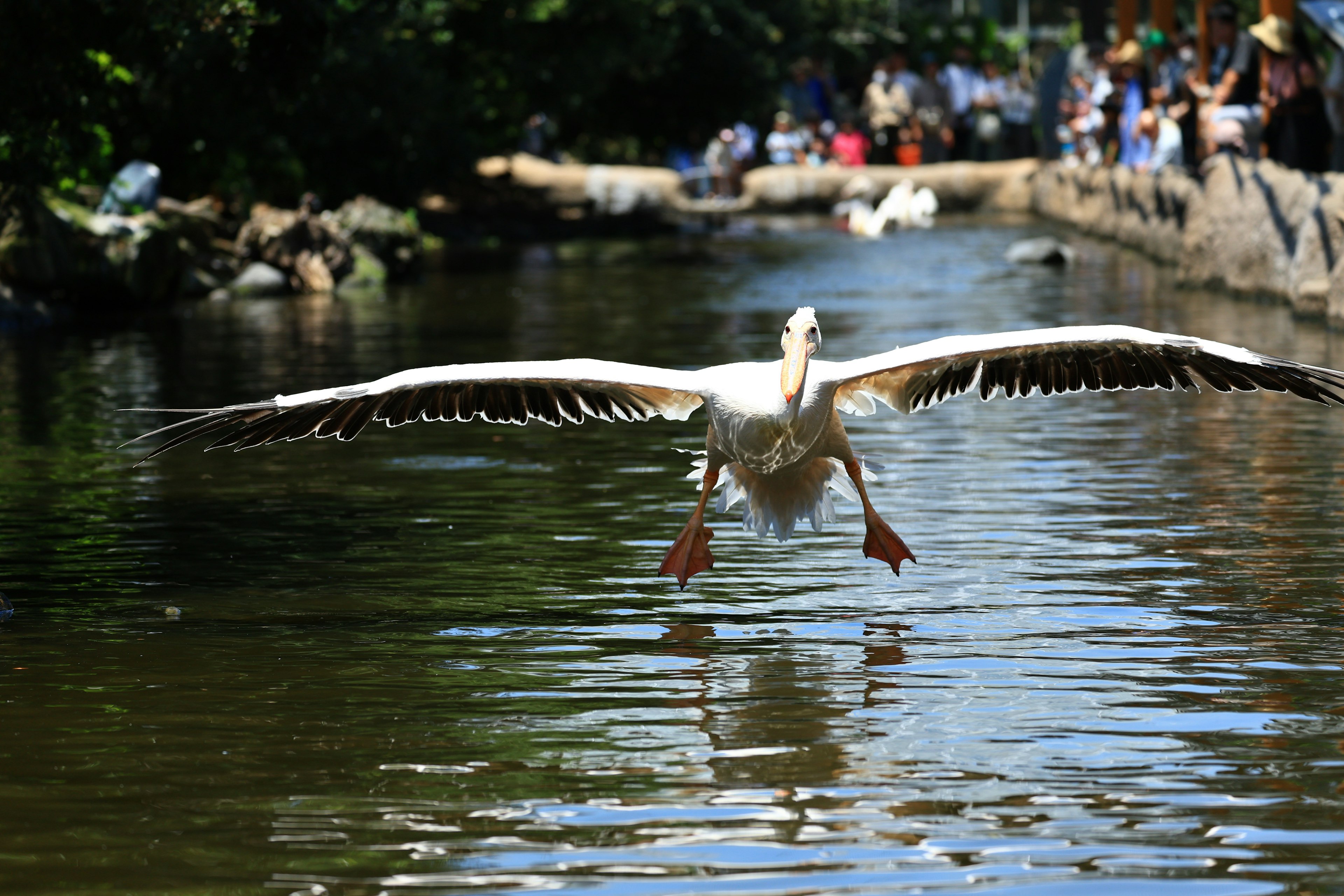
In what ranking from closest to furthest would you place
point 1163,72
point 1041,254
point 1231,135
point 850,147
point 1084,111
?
point 1231,135 < point 1041,254 < point 1163,72 < point 1084,111 < point 850,147

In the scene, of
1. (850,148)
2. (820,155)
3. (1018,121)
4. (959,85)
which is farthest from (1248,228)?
(1018,121)

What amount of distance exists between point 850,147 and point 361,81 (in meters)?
14.4

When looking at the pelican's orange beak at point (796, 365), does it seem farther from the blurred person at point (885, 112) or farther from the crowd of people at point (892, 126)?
the blurred person at point (885, 112)

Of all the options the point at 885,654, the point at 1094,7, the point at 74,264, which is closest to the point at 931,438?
the point at 885,654

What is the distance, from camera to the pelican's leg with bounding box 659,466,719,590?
6.72m

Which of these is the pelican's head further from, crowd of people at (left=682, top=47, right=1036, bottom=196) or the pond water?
crowd of people at (left=682, top=47, right=1036, bottom=196)

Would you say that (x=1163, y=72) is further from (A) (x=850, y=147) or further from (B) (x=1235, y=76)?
(A) (x=850, y=147)

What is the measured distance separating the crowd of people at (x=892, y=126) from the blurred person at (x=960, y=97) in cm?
1

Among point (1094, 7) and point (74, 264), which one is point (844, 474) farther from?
point (1094, 7)

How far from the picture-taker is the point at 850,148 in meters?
35.2

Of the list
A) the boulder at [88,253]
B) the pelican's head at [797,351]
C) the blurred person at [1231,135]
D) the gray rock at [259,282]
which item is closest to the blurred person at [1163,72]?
the blurred person at [1231,135]

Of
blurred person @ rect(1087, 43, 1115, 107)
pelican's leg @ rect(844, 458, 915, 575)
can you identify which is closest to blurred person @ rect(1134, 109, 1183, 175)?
blurred person @ rect(1087, 43, 1115, 107)

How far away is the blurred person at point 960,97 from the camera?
33844 millimetres

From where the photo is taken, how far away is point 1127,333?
6.50 m
